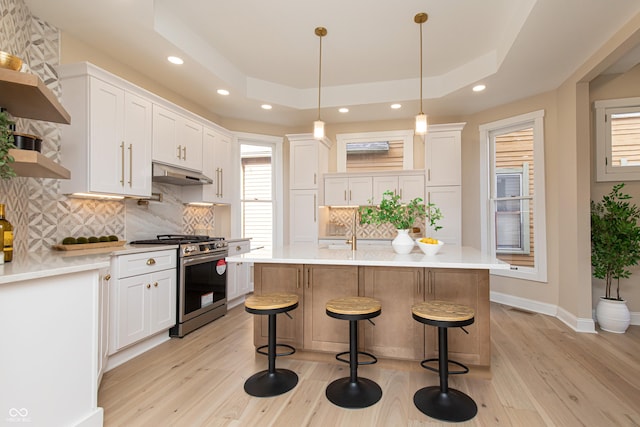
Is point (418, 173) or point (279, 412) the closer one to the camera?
point (279, 412)

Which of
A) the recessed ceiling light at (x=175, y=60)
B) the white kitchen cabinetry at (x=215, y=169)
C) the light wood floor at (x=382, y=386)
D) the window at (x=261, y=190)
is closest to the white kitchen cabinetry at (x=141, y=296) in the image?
the light wood floor at (x=382, y=386)

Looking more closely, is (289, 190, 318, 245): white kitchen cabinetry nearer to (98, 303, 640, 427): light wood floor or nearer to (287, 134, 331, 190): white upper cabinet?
(287, 134, 331, 190): white upper cabinet

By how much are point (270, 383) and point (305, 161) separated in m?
3.39

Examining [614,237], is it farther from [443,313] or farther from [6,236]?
[6,236]

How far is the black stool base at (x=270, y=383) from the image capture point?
2.25 meters

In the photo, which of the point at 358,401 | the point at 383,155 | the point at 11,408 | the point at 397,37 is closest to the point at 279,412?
the point at 358,401

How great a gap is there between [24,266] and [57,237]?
1321mm

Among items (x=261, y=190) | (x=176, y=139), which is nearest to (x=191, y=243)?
(x=176, y=139)

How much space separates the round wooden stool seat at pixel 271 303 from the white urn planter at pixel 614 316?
3.38 meters

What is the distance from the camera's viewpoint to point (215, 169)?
14.6ft

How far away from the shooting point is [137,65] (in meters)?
3.40

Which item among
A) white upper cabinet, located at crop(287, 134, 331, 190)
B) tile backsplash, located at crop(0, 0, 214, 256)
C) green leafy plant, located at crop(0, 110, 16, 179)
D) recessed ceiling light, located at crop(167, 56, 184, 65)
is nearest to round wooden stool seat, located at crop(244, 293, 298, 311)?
green leafy plant, located at crop(0, 110, 16, 179)

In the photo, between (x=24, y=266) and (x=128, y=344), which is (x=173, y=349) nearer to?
(x=128, y=344)

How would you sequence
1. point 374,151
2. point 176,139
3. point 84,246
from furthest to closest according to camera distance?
point 374,151, point 176,139, point 84,246
